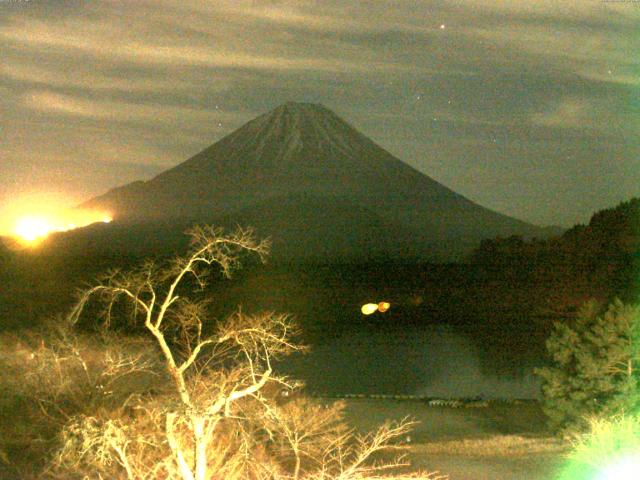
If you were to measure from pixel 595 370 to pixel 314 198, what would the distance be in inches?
4111

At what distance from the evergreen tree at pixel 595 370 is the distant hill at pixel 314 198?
74.6m

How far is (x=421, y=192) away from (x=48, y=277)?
97594 mm

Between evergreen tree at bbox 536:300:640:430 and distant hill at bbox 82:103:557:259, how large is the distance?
74.6m

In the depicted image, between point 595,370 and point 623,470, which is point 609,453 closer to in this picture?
point 623,470

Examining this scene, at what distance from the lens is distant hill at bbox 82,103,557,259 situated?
104181mm

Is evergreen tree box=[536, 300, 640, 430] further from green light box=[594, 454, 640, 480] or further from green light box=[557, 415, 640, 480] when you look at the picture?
green light box=[594, 454, 640, 480]

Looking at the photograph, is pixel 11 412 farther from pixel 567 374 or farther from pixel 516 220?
pixel 516 220

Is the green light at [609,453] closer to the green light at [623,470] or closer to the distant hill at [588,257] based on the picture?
the green light at [623,470]

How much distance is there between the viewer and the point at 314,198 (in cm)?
11944

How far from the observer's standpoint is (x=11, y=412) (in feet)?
43.0

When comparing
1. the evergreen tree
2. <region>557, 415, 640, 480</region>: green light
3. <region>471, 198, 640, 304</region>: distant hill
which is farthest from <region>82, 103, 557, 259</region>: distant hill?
<region>557, 415, 640, 480</region>: green light

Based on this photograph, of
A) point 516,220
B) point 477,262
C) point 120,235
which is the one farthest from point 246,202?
point 477,262

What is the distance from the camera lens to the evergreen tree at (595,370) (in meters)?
15.2

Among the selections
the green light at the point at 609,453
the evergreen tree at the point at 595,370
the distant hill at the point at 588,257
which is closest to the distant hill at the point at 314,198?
the distant hill at the point at 588,257
